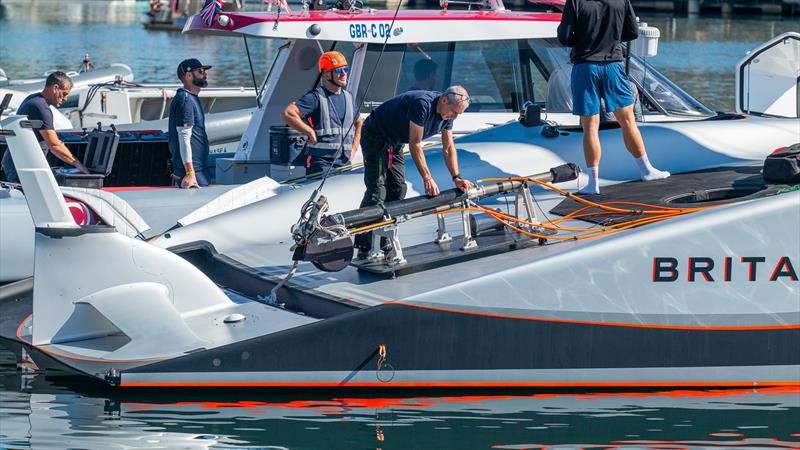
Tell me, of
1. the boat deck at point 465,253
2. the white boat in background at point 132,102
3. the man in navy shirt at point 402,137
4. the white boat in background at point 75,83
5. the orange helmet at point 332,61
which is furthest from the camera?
the white boat in background at point 75,83

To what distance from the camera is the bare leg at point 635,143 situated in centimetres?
814

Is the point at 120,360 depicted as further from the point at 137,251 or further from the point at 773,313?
the point at 773,313

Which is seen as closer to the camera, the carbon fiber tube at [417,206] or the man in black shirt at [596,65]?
the carbon fiber tube at [417,206]

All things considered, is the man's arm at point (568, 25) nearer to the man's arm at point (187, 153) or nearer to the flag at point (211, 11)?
the flag at point (211, 11)

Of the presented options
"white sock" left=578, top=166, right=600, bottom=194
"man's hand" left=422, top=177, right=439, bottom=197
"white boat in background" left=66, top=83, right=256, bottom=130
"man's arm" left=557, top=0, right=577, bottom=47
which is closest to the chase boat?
"man's hand" left=422, top=177, right=439, bottom=197

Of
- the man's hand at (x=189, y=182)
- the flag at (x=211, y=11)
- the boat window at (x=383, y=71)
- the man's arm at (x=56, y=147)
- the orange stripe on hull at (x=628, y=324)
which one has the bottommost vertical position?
the orange stripe on hull at (x=628, y=324)

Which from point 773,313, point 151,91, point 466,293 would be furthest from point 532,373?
point 151,91

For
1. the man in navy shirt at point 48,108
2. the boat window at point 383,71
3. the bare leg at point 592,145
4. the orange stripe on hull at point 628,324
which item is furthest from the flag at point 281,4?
the orange stripe on hull at point 628,324

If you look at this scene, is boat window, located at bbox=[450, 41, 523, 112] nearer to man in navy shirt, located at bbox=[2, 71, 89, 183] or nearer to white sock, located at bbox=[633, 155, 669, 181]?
white sock, located at bbox=[633, 155, 669, 181]

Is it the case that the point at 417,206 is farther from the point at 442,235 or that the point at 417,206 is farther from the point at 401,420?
the point at 401,420

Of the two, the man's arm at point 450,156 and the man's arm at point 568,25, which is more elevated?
the man's arm at point 568,25

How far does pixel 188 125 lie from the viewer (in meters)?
10.3

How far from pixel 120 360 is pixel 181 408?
44cm

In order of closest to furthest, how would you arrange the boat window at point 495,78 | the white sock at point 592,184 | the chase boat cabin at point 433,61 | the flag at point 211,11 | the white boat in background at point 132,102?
the white sock at point 592,184, the flag at point 211,11, the chase boat cabin at point 433,61, the boat window at point 495,78, the white boat in background at point 132,102
